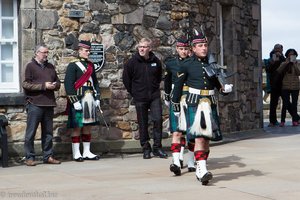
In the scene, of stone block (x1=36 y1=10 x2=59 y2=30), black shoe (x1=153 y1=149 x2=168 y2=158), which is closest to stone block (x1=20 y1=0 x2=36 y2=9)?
stone block (x1=36 y1=10 x2=59 y2=30)

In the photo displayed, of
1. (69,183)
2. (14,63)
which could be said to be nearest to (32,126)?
(14,63)

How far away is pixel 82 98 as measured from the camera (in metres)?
10.8

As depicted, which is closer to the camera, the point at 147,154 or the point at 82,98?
the point at 82,98

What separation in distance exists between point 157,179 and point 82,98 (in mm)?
2696

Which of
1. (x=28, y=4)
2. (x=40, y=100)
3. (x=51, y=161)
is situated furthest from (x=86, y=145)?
(x=28, y=4)

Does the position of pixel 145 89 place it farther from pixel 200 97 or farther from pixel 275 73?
pixel 275 73

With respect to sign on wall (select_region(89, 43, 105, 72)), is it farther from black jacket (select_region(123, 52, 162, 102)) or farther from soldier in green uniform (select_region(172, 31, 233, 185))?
soldier in green uniform (select_region(172, 31, 233, 185))

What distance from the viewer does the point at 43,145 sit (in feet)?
34.6

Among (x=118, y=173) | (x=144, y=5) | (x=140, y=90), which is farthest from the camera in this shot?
(x=144, y=5)

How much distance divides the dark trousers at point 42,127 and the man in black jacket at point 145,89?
143 cm

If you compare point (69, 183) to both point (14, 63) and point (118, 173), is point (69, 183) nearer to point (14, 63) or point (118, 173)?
point (118, 173)

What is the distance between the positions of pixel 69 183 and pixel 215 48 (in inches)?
261

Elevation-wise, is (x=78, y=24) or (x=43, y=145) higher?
(x=78, y=24)

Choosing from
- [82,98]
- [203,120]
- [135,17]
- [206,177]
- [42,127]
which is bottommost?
[206,177]
